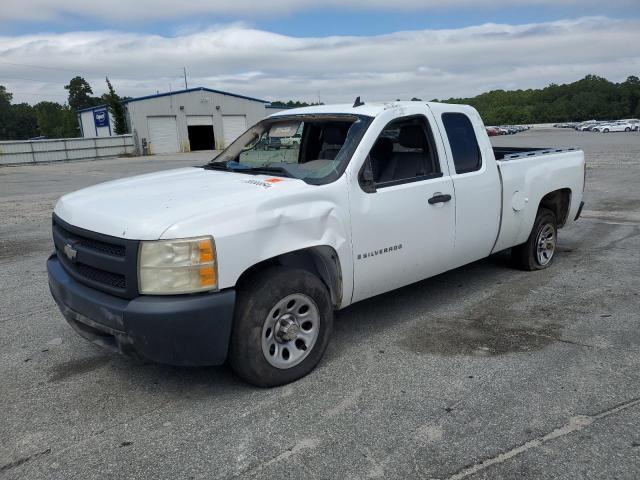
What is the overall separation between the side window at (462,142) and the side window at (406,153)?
0.82ft

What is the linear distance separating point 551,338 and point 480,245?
3.62 feet

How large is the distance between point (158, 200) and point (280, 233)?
0.82 metres

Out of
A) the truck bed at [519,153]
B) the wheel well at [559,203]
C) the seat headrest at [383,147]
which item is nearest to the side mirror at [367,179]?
the seat headrest at [383,147]

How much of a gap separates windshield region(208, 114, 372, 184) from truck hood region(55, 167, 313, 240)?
9.2 inches

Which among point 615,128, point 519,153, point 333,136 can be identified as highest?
point 333,136

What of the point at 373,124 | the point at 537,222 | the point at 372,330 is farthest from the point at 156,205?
the point at 537,222

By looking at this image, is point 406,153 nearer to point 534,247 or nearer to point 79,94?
point 534,247

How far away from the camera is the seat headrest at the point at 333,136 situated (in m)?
4.51

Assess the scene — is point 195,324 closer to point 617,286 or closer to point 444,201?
point 444,201

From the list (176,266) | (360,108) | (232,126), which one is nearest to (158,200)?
(176,266)

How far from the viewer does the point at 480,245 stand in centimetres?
514

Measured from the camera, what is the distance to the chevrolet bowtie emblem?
358 cm

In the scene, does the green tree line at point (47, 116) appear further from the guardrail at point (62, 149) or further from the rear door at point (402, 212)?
the rear door at point (402, 212)

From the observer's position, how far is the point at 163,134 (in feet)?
145
